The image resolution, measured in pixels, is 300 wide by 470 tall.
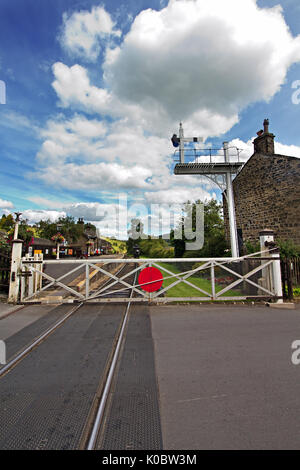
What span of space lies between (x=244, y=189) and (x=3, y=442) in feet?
51.1

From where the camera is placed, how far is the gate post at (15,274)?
6.23m

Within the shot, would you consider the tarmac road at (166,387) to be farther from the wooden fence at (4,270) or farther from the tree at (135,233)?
the tree at (135,233)

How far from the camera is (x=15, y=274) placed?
6316 mm

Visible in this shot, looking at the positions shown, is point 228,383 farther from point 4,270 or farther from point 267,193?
point 267,193

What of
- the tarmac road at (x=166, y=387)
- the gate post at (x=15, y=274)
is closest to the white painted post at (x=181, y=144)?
the gate post at (x=15, y=274)

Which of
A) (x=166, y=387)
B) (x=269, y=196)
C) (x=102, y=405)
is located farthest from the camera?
(x=269, y=196)

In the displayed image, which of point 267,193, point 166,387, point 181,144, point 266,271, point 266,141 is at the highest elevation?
point 181,144

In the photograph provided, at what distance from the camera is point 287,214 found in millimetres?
11508

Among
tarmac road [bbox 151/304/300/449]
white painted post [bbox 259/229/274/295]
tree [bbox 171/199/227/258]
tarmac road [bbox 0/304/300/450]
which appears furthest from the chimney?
tarmac road [bbox 0/304/300/450]

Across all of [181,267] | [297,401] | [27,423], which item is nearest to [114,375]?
[27,423]

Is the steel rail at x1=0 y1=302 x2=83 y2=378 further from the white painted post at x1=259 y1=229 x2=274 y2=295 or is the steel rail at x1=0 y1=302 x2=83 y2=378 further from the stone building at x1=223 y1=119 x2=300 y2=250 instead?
the stone building at x1=223 y1=119 x2=300 y2=250

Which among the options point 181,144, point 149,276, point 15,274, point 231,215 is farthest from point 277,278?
point 181,144

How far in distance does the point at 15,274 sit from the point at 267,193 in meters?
13.1
